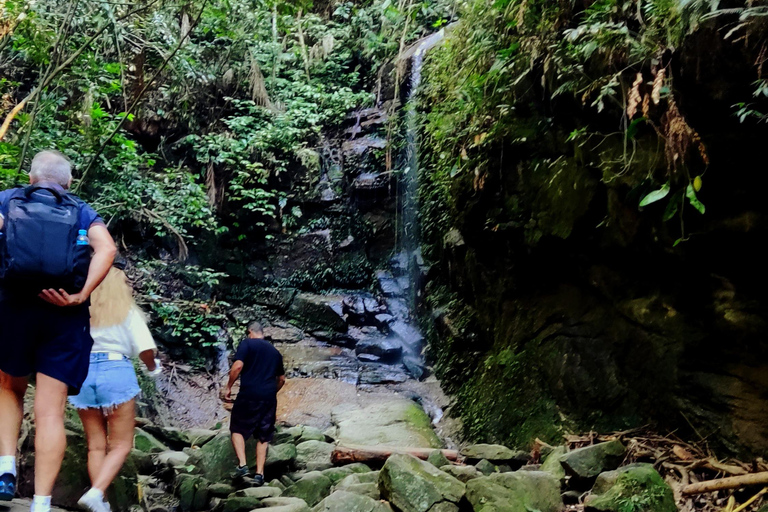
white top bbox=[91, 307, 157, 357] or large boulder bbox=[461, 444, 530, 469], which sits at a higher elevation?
white top bbox=[91, 307, 157, 357]

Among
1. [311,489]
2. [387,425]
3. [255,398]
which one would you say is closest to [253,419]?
[255,398]

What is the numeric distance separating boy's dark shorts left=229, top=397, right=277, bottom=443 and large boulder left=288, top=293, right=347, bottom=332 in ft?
19.9

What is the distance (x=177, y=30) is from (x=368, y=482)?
27.9ft

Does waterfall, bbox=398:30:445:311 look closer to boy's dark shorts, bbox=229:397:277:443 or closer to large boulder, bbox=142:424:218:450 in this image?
large boulder, bbox=142:424:218:450

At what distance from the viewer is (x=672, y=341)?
14.2 feet

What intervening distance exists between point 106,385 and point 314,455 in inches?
125

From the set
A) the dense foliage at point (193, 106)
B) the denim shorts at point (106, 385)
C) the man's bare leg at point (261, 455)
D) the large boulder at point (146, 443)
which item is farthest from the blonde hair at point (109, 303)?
the dense foliage at point (193, 106)

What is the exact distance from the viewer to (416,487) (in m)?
3.60

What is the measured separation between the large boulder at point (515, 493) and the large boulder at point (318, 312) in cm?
781

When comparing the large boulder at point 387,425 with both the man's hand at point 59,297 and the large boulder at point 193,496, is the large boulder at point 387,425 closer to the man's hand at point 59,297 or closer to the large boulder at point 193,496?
the large boulder at point 193,496

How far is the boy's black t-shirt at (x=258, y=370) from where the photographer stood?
17.3 feet

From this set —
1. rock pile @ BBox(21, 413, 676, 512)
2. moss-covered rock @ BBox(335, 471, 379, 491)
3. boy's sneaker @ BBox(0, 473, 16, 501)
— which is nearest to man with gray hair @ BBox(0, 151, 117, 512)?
boy's sneaker @ BBox(0, 473, 16, 501)

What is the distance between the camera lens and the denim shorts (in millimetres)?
2941

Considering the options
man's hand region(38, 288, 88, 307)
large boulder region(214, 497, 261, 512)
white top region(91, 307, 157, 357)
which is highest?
man's hand region(38, 288, 88, 307)
